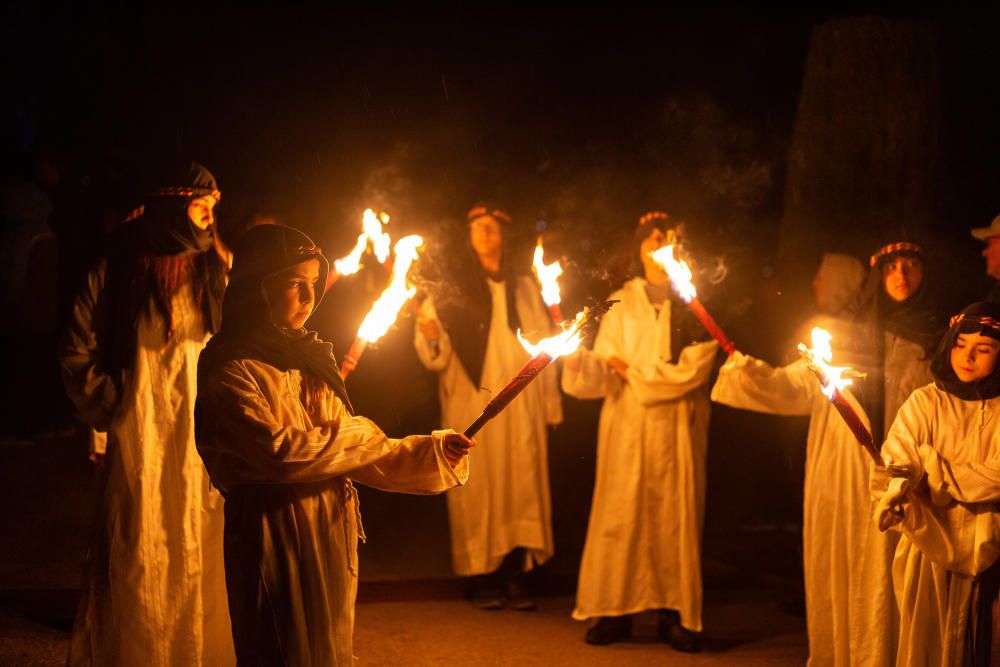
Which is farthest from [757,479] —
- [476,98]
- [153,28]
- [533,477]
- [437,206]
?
[153,28]

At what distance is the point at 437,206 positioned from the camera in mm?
9320

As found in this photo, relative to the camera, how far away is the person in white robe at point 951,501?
175 inches

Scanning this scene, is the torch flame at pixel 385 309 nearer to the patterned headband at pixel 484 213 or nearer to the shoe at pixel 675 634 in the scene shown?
the patterned headband at pixel 484 213

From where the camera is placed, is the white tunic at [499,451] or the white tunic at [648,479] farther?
the white tunic at [499,451]

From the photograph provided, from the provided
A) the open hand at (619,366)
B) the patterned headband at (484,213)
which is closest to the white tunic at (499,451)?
the patterned headband at (484,213)

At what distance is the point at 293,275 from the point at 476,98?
21.0ft

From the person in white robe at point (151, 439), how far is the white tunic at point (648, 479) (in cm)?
233

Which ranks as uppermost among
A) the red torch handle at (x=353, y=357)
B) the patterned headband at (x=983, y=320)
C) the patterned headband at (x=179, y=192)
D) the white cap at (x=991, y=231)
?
the patterned headband at (x=179, y=192)

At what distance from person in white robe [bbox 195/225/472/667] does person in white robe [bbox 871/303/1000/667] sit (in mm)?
2169

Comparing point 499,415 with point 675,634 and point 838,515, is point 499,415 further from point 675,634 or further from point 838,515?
point 838,515

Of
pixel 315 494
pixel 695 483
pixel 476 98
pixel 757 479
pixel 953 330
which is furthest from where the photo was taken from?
pixel 476 98

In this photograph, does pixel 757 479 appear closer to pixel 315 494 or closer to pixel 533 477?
pixel 533 477

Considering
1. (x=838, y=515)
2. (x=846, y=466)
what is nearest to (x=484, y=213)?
(x=846, y=466)

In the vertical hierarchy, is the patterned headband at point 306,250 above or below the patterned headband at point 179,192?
below
